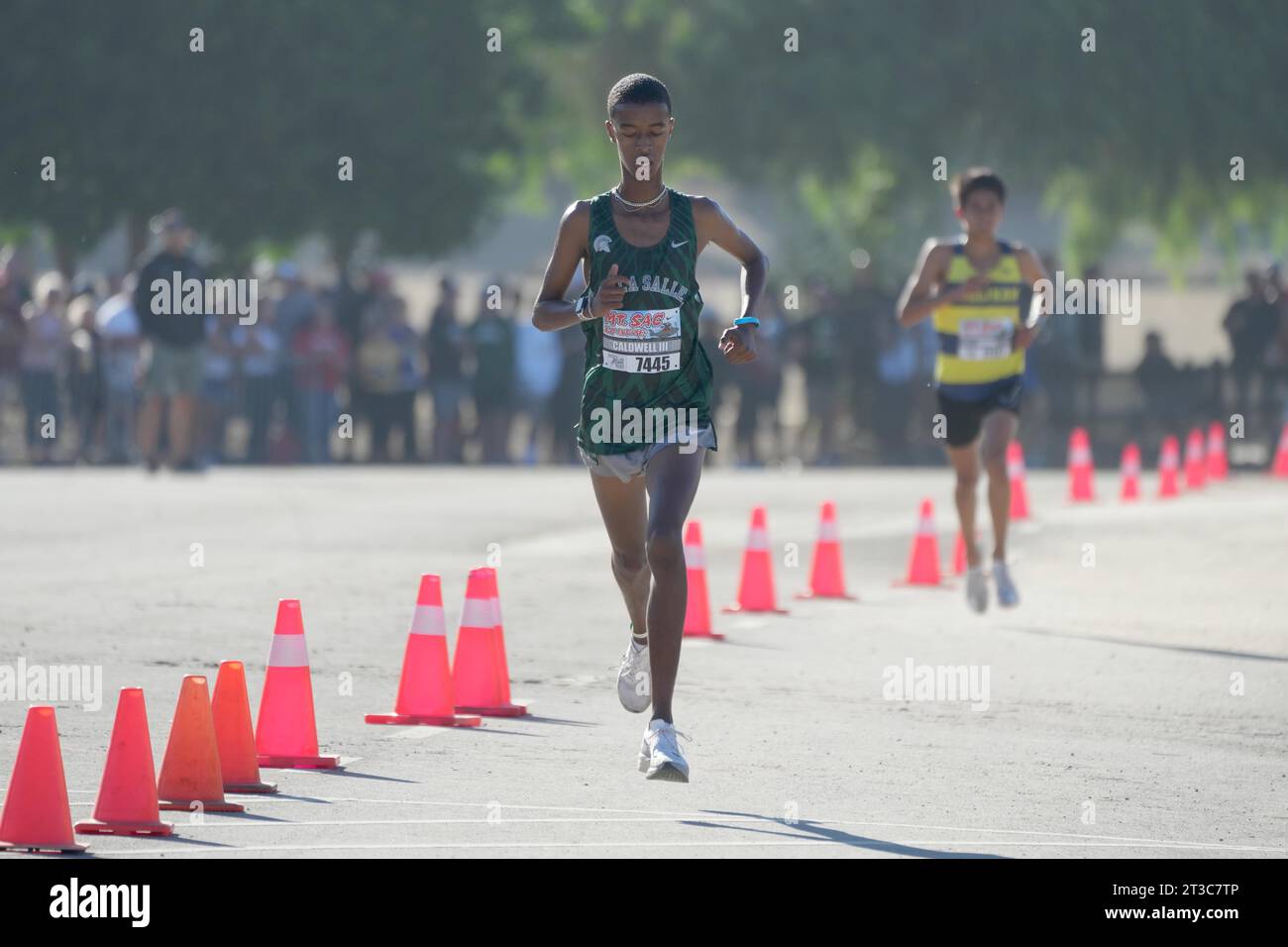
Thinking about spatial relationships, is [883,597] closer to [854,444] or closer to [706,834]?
[706,834]

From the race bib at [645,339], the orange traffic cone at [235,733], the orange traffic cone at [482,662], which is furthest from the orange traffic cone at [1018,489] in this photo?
the orange traffic cone at [235,733]

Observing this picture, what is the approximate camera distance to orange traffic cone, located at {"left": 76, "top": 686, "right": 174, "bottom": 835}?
7.84 metres

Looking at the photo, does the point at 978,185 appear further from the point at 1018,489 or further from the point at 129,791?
the point at 129,791

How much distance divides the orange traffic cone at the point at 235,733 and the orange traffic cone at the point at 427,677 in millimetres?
1668

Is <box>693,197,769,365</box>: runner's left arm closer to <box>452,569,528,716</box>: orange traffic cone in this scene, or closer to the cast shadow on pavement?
the cast shadow on pavement

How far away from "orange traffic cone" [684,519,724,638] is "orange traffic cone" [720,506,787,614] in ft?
3.04

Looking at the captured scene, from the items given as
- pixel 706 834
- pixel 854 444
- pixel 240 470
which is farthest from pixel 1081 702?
pixel 854 444

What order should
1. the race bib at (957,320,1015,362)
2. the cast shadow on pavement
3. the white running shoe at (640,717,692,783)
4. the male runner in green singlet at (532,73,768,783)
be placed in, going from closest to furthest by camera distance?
the cast shadow on pavement
the white running shoe at (640,717,692,783)
the male runner in green singlet at (532,73,768,783)
the race bib at (957,320,1015,362)

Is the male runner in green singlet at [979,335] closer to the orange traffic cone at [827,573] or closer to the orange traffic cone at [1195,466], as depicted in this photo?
the orange traffic cone at [827,573]

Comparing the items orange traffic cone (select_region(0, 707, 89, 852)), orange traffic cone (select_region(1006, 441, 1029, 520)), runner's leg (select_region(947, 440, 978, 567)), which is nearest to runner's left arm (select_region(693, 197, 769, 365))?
orange traffic cone (select_region(0, 707, 89, 852))

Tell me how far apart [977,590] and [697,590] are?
1718mm

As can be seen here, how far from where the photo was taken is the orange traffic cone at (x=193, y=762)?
8336 mm
